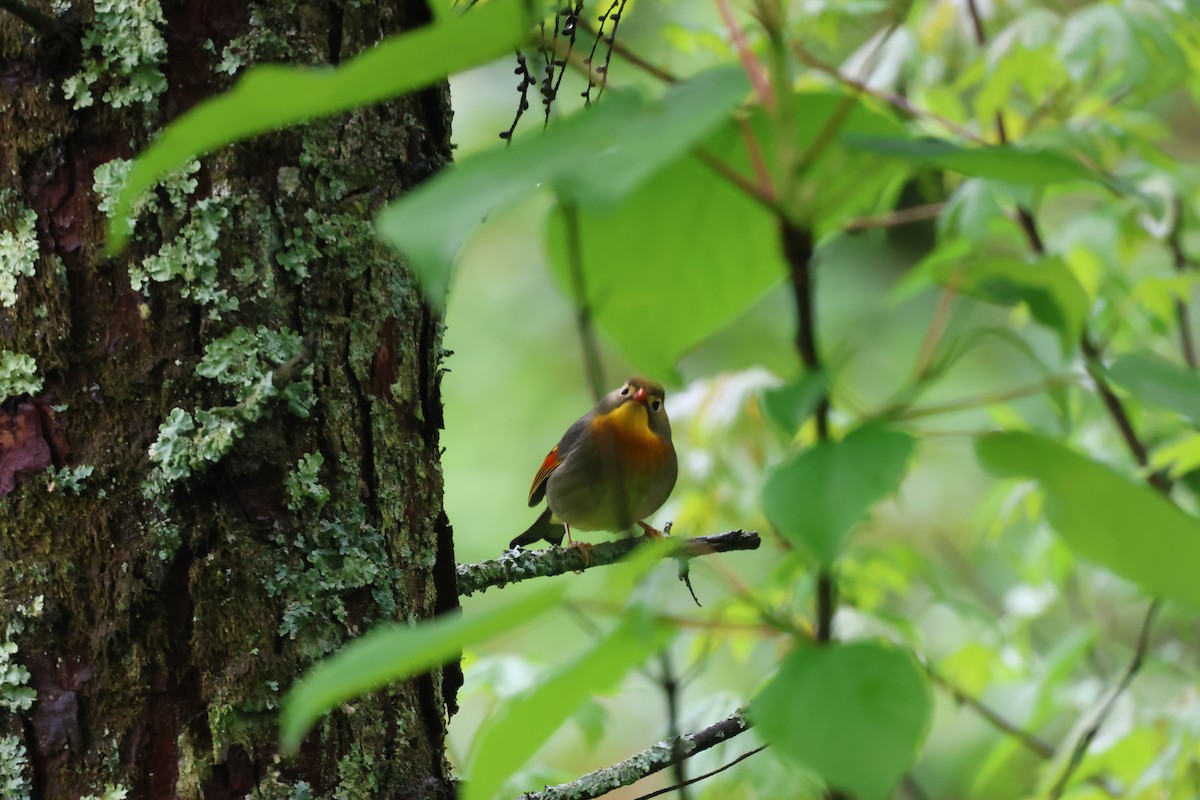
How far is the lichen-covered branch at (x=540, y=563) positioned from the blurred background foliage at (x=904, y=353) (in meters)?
0.16

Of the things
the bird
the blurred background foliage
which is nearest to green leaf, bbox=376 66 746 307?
the blurred background foliage

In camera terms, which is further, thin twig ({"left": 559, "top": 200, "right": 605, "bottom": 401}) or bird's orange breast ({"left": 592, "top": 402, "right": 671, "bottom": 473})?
bird's orange breast ({"left": 592, "top": 402, "right": 671, "bottom": 473})

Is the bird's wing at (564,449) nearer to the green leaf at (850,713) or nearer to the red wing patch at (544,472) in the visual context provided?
the red wing patch at (544,472)

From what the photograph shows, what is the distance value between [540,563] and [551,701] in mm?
1453

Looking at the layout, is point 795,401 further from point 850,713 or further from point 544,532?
point 544,532

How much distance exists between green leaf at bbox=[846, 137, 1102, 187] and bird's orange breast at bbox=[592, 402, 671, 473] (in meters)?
2.61

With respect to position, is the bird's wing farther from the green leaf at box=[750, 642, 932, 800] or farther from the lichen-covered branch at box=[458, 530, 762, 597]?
the green leaf at box=[750, 642, 932, 800]

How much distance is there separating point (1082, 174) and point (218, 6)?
1249mm

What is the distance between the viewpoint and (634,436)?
343 cm

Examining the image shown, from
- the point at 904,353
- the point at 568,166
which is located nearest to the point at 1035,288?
the point at 568,166

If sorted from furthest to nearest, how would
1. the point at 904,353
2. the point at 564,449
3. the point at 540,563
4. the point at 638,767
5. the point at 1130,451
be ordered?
the point at 904,353 → the point at 564,449 → the point at 1130,451 → the point at 540,563 → the point at 638,767

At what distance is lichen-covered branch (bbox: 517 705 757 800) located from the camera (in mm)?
1563

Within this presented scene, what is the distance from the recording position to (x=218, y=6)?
149cm

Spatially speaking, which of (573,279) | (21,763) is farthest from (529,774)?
(573,279)
